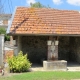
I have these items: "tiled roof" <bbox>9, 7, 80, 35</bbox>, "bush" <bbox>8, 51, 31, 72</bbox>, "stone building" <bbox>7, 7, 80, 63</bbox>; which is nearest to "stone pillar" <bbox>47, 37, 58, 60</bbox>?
"stone building" <bbox>7, 7, 80, 63</bbox>

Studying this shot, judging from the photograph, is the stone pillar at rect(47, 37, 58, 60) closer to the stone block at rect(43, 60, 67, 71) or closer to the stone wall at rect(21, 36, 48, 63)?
the stone block at rect(43, 60, 67, 71)

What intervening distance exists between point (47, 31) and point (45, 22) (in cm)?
151

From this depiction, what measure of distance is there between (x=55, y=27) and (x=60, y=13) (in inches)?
122

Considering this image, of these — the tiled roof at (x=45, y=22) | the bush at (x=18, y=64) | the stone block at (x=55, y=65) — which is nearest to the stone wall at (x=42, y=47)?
the tiled roof at (x=45, y=22)

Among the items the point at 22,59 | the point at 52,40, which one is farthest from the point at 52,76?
the point at 52,40

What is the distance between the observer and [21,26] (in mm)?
17625

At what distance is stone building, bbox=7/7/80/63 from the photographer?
17.2 meters

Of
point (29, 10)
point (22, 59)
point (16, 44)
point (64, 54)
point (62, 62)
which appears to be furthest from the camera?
point (64, 54)

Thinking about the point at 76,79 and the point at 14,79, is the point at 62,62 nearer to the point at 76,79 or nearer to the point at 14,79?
the point at 76,79

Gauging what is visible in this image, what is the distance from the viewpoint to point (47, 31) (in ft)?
56.4

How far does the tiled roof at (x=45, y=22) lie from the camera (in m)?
17.3

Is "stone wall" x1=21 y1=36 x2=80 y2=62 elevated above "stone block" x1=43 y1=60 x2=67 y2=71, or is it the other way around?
"stone wall" x1=21 y1=36 x2=80 y2=62

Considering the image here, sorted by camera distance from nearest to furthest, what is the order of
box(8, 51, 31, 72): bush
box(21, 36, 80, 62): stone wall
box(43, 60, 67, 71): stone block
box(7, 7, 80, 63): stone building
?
box(8, 51, 31, 72): bush < box(43, 60, 67, 71): stone block < box(7, 7, 80, 63): stone building < box(21, 36, 80, 62): stone wall

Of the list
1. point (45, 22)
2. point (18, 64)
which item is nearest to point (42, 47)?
point (45, 22)
